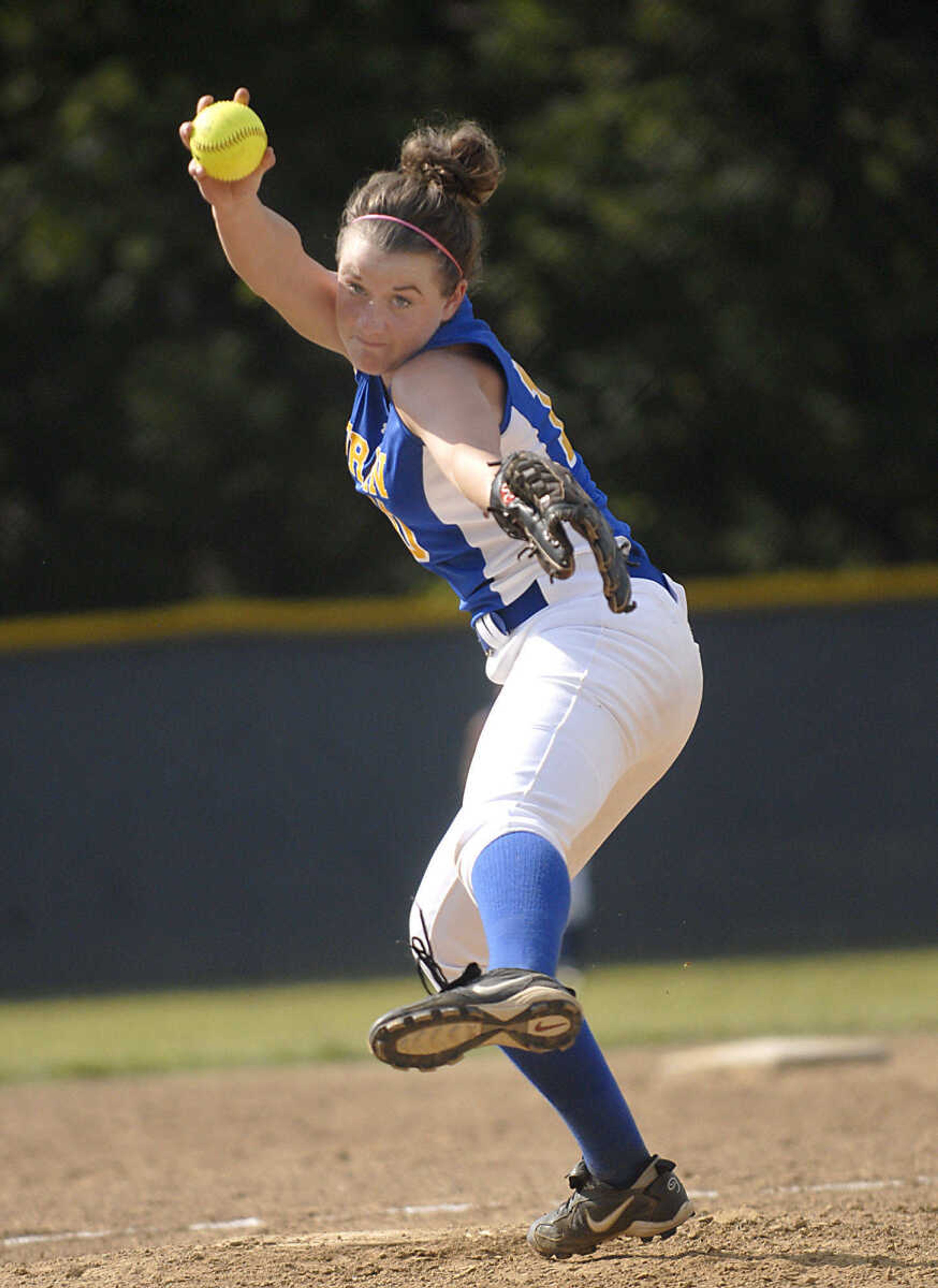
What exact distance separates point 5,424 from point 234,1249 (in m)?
→ 10.6

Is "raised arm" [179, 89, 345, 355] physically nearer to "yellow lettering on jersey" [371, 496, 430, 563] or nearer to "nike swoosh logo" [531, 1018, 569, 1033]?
"yellow lettering on jersey" [371, 496, 430, 563]

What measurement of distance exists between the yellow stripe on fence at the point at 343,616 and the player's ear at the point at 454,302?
6977mm

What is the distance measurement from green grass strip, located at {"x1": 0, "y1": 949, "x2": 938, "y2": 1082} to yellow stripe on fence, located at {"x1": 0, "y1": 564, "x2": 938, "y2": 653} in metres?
1.96

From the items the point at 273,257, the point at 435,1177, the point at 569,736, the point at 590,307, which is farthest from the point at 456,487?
the point at 590,307

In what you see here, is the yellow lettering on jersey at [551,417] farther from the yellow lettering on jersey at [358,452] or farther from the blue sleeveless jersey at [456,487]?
the yellow lettering on jersey at [358,452]

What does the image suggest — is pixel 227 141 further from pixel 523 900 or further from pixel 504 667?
pixel 523 900

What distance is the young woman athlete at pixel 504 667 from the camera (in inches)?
96.2

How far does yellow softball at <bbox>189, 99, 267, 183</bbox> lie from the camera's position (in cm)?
297

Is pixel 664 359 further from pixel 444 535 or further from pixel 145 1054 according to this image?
pixel 444 535

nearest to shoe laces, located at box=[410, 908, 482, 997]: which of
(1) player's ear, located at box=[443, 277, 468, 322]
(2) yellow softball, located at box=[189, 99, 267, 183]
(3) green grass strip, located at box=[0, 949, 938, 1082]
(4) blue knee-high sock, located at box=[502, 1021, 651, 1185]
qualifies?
(4) blue knee-high sock, located at box=[502, 1021, 651, 1185]

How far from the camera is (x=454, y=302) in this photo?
2756mm

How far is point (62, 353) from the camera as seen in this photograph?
13.0 meters

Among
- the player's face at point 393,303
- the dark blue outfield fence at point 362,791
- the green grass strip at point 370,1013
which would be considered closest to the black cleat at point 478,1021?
the player's face at point 393,303

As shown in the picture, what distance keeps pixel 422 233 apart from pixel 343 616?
7.11 meters
